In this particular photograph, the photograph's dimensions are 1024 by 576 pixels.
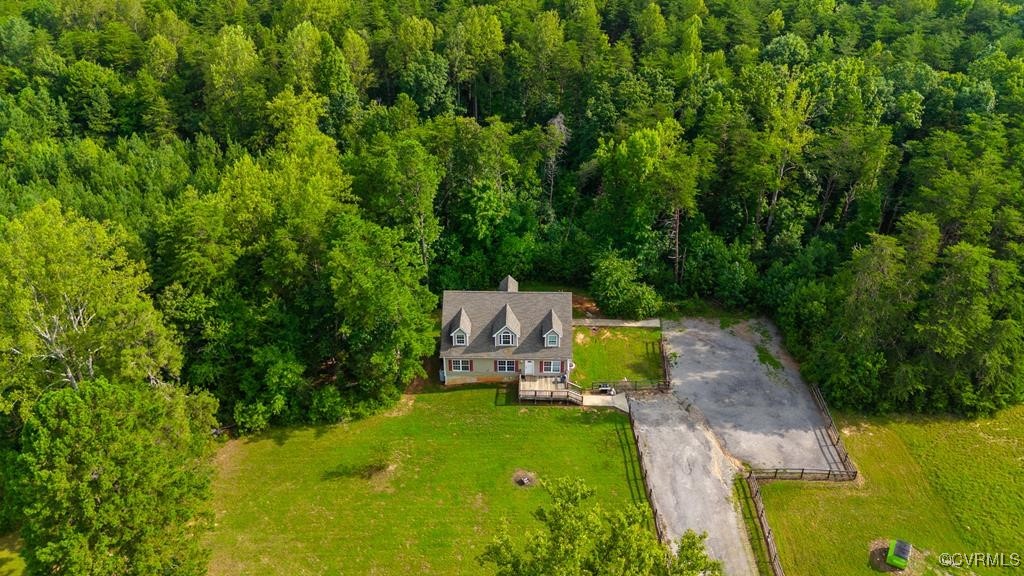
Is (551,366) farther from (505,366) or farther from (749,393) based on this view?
(749,393)

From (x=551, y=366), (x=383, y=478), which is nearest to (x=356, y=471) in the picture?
(x=383, y=478)

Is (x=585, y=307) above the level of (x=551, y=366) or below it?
above

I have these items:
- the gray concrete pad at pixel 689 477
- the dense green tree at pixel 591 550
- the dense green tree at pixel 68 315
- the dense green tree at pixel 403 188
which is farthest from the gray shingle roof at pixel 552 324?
the dense green tree at pixel 68 315

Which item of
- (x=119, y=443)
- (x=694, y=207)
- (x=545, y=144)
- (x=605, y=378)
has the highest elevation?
(x=545, y=144)

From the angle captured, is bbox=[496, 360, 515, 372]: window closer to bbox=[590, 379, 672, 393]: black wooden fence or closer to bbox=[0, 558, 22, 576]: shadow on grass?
bbox=[590, 379, 672, 393]: black wooden fence

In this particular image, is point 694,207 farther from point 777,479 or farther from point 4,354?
point 4,354

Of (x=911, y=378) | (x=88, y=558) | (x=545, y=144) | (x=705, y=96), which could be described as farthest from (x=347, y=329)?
(x=705, y=96)

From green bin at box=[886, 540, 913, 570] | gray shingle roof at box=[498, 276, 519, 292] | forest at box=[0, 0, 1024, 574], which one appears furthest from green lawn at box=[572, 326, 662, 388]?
green bin at box=[886, 540, 913, 570]
